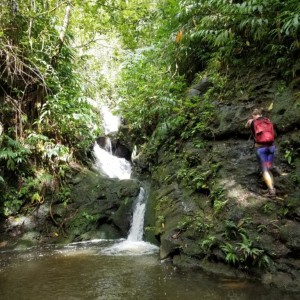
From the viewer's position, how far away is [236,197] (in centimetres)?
583

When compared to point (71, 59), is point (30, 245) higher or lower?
lower

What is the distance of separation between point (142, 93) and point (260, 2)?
200 inches

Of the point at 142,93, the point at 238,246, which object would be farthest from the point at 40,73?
the point at 238,246

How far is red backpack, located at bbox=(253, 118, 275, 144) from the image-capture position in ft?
18.6

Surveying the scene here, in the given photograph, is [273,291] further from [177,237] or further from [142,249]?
[142,249]

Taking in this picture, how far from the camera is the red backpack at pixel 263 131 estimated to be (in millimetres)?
5664

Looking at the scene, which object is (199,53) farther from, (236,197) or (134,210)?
(236,197)

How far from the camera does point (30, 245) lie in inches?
323

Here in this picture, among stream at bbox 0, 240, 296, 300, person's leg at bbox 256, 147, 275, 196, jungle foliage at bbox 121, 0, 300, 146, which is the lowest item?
stream at bbox 0, 240, 296, 300

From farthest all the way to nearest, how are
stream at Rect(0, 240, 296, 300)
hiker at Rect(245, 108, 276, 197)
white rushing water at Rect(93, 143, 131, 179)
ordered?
white rushing water at Rect(93, 143, 131, 179) < hiker at Rect(245, 108, 276, 197) < stream at Rect(0, 240, 296, 300)

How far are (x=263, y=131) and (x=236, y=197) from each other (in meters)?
1.38

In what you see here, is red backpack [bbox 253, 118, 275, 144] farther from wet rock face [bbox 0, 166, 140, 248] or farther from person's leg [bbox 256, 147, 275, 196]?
wet rock face [bbox 0, 166, 140, 248]

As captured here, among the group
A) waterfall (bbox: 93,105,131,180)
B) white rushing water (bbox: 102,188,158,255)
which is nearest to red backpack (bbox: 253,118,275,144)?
white rushing water (bbox: 102,188,158,255)

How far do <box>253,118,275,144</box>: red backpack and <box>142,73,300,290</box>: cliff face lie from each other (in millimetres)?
563
